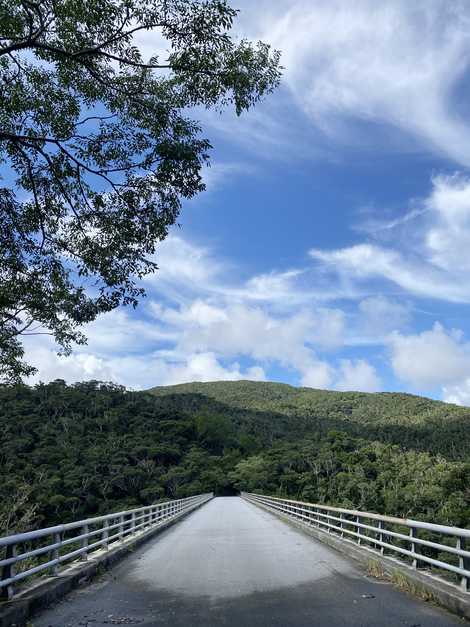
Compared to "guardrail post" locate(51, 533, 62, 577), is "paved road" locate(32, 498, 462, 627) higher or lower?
lower

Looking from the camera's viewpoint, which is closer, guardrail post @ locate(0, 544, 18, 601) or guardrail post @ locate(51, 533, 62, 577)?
guardrail post @ locate(0, 544, 18, 601)

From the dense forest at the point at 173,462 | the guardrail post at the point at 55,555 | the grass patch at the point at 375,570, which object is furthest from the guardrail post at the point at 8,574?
the dense forest at the point at 173,462

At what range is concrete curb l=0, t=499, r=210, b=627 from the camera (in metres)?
6.50

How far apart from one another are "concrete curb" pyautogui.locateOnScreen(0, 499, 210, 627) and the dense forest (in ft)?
83.3

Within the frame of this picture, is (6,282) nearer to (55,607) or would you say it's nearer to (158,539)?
(55,607)

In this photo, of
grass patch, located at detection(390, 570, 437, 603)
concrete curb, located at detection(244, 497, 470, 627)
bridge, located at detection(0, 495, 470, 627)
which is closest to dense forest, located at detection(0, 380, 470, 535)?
bridge, located at detection(0, 495, 470, 627)

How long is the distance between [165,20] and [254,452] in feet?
431

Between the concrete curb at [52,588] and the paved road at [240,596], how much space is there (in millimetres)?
168

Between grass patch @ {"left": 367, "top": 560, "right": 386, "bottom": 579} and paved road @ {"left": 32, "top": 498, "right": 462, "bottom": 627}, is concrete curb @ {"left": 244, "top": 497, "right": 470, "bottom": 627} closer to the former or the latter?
grass patch @ {"left": 367, "top": 560, "right": 386, "bottom": 579}

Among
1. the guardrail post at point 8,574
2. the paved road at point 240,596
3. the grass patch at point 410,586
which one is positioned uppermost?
the guardrail post at point 8,574

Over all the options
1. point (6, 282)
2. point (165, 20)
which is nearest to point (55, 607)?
point (6, 282)

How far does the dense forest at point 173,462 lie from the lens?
63062 mm

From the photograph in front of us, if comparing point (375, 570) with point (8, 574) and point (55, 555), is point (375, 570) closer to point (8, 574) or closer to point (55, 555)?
point (55, 555)

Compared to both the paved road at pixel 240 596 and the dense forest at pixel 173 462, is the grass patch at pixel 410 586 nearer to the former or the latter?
the paved road at pixel 240 596
